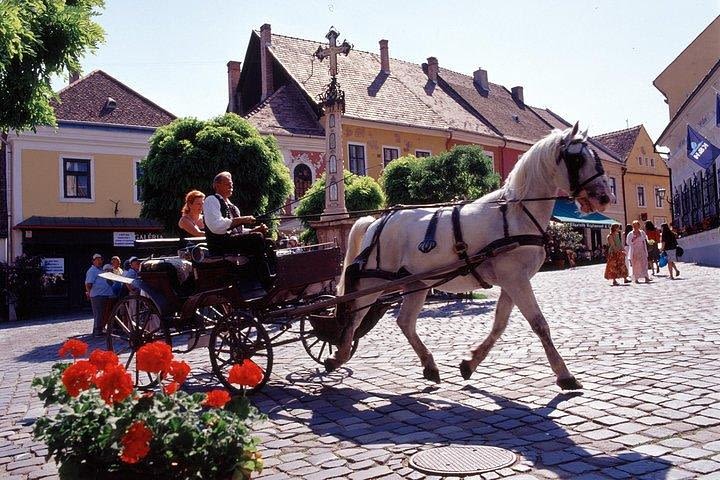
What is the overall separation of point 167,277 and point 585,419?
4.02 metres

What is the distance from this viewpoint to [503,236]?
5621 mm

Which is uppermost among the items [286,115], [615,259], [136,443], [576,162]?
[286,115]

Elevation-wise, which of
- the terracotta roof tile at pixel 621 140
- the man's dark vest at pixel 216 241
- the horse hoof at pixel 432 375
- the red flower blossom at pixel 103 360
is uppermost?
the terracotta roof tile at pixel 621 140

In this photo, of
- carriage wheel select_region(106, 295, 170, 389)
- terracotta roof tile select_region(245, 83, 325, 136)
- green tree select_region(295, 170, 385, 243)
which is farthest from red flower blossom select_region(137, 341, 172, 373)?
terracotta roof tile select_region(245, 83, 325, 136)

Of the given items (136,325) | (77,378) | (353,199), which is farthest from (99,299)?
(77,378)

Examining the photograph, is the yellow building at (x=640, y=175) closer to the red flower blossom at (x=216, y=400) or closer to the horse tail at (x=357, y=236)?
the horse tail at (x=357, y=236)

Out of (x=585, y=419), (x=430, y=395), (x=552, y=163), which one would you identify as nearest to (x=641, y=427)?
(x=585, y=419)

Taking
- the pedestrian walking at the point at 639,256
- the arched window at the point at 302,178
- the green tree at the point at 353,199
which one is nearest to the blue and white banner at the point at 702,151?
the pedestrian walking at the point at 639,256

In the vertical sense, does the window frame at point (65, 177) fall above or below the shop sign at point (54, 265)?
above

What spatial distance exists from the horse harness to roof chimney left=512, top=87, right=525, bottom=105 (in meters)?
41.1

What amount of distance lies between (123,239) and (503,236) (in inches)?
806

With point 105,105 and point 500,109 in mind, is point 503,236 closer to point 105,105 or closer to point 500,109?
point 105,105

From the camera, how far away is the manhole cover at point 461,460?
3709mm

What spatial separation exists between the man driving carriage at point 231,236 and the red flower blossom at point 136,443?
3550mm
